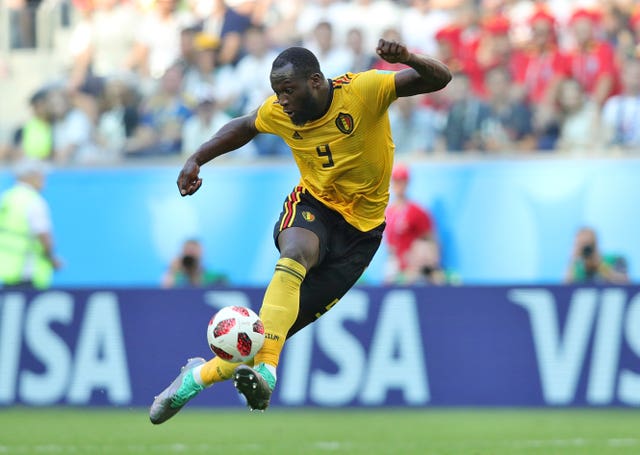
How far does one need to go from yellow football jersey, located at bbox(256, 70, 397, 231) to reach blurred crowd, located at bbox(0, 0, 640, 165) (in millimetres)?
6548

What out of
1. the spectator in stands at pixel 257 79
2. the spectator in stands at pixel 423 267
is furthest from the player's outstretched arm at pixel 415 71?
the spectator in stands at pixel 257 79

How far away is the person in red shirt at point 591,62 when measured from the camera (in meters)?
14.5

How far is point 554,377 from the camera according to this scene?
491 inches

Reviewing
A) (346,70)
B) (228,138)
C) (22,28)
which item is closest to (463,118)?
Answer: (346,70)

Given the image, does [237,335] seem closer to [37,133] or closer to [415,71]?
[415,71]

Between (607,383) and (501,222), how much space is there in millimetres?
2906

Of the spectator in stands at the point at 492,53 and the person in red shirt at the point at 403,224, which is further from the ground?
the spectator in stands at the point at 492,53

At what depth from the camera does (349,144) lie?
7.98 meters

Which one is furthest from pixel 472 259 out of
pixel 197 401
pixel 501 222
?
pixel 197 401

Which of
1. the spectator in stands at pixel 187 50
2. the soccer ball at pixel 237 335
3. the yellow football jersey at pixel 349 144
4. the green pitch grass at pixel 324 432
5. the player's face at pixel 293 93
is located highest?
the spectator in stands at pixel 187 50

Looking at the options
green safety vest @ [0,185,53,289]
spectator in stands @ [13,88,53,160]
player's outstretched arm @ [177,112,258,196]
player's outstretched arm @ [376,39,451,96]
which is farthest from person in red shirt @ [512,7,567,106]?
player's outstretched arm @ [376,39,451,96]

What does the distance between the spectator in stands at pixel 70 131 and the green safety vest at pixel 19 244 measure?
2.00 m

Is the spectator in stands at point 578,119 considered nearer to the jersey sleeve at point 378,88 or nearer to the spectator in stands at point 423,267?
the spectator in stands at point 423,267

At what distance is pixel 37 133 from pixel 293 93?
9.48m
